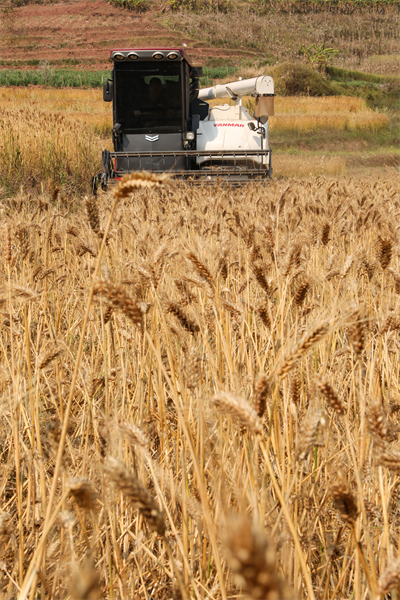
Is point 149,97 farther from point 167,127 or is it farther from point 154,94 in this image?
point 167,127

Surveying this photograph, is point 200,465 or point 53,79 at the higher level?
point 200,465

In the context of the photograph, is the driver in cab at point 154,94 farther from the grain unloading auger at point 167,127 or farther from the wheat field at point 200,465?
the wheat field at point 200,465

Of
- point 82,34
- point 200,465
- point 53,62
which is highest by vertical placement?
point 82,34

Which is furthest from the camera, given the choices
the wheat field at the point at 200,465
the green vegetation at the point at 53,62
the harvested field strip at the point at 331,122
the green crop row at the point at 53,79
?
the green vegetation at the point at 53,62

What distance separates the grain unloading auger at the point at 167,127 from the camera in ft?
24.4

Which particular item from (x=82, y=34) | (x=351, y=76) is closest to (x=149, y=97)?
(x=351, y=76)

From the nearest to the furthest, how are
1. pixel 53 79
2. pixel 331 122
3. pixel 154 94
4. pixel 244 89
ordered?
pixel 154 94
pixel 244 89
pixel 331 122
pixel 53 79

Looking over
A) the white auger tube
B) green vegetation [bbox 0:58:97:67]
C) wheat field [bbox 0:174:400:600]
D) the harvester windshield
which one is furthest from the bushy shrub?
wheat field [bbox 0:174:400:600]

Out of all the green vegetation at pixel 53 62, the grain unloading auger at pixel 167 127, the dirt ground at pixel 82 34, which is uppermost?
the dirt ground at pixel 82 34

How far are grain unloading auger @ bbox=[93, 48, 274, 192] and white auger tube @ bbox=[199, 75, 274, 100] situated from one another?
4 cm

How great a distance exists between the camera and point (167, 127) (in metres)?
8.17

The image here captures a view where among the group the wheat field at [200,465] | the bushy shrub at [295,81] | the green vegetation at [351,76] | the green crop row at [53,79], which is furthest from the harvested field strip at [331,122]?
the wheat field at [200,465]

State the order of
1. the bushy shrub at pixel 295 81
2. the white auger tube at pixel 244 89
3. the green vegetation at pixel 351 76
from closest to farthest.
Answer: the white auger tube at pixel 244 89 < the bushy shrub at pixel 295 81 < the green vegetation at pixel 351 76

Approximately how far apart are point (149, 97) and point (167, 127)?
53 centimetres
